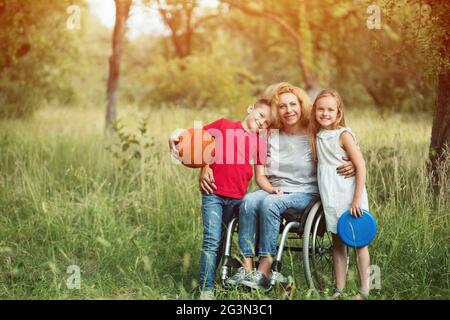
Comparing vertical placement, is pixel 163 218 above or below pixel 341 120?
below

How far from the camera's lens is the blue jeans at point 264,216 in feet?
11.4

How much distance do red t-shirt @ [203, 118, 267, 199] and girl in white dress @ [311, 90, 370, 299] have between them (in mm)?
393

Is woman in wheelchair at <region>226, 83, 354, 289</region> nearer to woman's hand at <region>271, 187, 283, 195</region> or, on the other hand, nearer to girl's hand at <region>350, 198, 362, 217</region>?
woman's hand at <region>271, 187, 283, 195</region>

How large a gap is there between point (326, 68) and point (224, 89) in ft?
11.7

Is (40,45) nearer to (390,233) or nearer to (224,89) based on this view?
(224,89)

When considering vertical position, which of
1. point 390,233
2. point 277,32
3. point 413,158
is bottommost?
point 390,233

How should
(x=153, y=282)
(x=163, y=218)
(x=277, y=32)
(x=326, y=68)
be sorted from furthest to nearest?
(x=277, y=32) < (x=326, y=68) < (x=163, y=218) < (x=153, y=282)

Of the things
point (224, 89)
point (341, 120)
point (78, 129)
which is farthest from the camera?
point (224, 89)

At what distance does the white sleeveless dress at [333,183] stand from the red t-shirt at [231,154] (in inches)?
16.0

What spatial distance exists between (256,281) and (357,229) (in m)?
0.63

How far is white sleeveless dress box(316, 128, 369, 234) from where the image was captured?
138 inches

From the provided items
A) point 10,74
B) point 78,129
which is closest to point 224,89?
point 10,74

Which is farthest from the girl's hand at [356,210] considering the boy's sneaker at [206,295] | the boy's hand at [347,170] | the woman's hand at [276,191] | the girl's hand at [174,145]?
the girl's hand at [174,145]

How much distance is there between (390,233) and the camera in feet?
14.4
